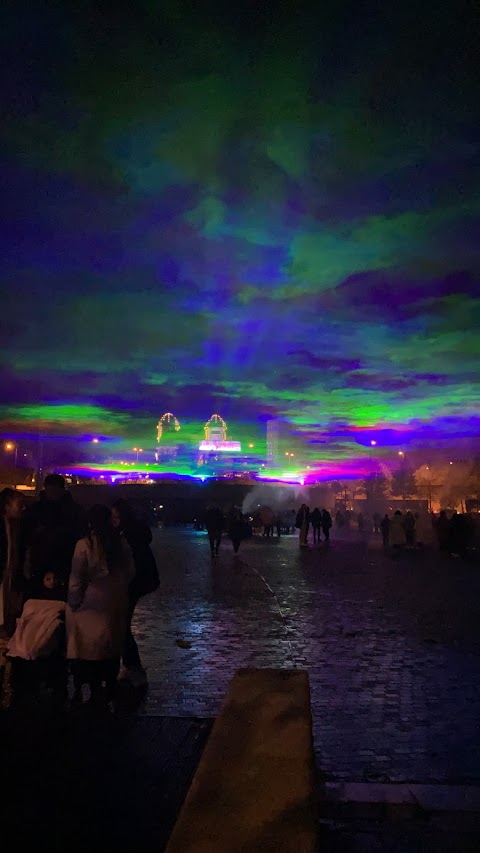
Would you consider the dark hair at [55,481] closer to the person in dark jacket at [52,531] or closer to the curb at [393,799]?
the person in dark jacket at [52,531]

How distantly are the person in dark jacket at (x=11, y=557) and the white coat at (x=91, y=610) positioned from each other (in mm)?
992

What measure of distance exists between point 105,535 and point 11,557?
1287 millimetres

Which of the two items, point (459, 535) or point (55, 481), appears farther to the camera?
point (459, 535)

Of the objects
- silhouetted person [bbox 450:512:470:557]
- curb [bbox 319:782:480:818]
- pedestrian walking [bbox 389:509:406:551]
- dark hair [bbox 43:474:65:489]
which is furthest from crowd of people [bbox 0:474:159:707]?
pedestrian walking [bbox 389:509:406:551]

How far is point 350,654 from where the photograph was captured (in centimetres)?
834

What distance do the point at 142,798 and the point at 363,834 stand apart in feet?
4.16

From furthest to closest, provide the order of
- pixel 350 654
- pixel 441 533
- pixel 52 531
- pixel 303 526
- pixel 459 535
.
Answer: pixel 303 526, pixel 441 533, pixel 459 535, pixel 350 654, pixel 52 531

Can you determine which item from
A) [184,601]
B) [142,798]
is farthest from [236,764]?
[184,601]

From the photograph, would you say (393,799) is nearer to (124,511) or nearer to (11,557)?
(124,511)

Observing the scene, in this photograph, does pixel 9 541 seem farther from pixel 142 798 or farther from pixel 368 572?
pixel 368 572

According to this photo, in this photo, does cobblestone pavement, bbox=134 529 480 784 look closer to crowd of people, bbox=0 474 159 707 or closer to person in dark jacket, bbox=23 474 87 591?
crowd of people, bbox=0 474 159 707

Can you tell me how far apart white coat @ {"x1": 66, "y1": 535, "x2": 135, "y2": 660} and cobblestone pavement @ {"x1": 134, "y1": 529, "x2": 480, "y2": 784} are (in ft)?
2.66

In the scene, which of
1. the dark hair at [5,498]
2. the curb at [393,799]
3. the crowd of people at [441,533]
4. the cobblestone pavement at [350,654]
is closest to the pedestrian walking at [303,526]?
the crowd of people at [441,533]

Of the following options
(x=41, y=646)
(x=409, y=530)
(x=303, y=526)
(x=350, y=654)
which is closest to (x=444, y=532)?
(x=409, y=530)
